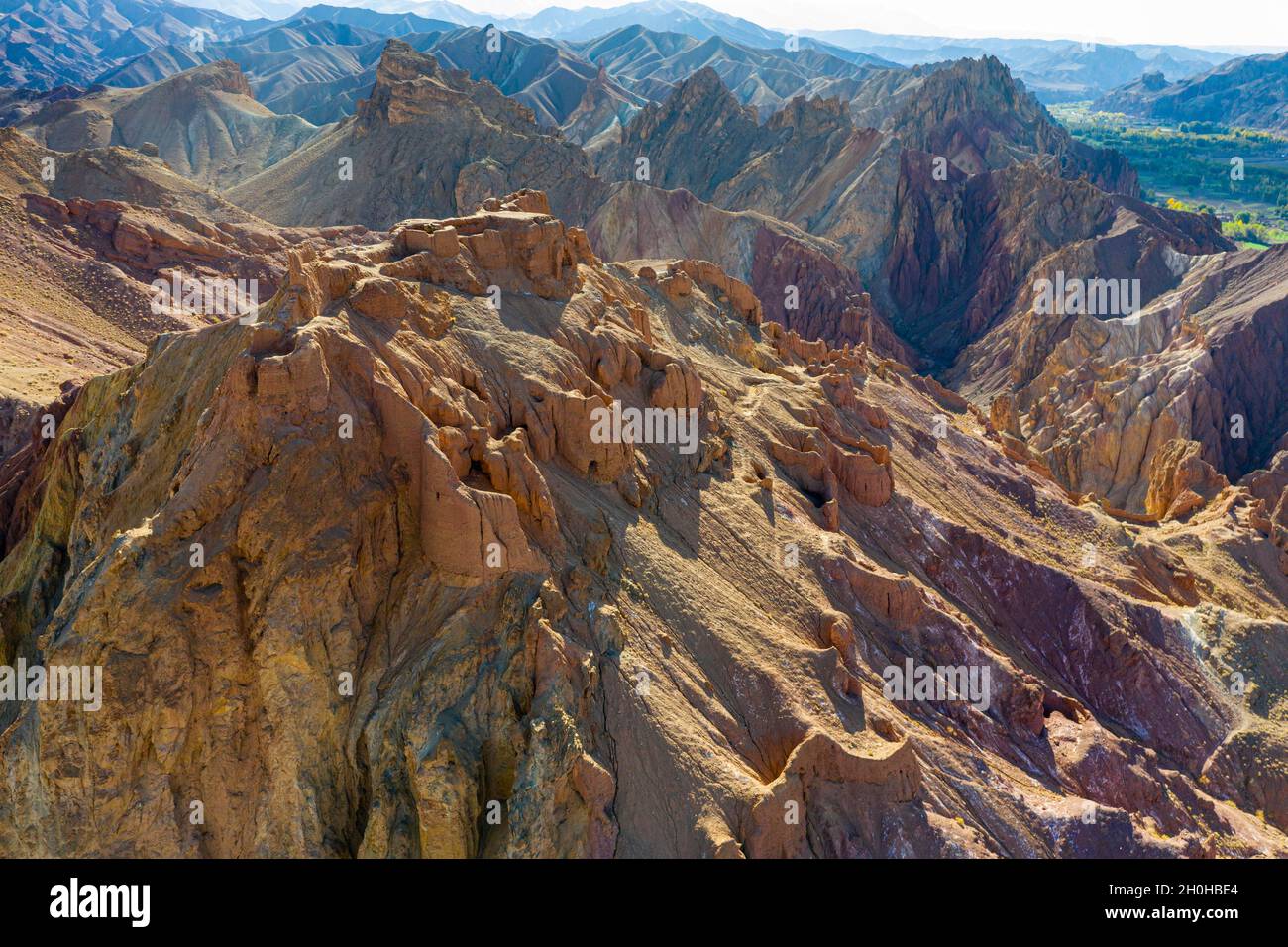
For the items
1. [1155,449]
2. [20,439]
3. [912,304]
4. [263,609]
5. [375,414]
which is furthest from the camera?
[912,304]

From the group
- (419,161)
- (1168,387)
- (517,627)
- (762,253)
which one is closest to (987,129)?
(762,253)

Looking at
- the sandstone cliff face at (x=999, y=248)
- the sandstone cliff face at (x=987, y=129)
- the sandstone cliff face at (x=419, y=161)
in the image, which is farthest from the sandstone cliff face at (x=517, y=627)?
the sandstone cliff face at (x=987, y=129)

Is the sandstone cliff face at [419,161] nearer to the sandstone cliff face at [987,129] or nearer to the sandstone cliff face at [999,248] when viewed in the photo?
the sandstone cliff face at [999,248]

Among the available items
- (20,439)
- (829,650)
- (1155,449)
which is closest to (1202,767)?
(829,650)

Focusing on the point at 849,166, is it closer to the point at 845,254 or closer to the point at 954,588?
the point at 845,254

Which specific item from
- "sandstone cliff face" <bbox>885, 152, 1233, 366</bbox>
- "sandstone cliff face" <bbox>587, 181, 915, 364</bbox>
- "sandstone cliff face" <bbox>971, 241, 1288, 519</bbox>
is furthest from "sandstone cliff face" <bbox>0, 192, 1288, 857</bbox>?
"sandstone cliff face" <bbox>885, 152, 1233, 366</bbox>

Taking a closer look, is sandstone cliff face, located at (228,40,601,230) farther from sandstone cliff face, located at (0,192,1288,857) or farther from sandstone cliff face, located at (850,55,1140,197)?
sandstone cliff face, located at (0,192,1288,857)
